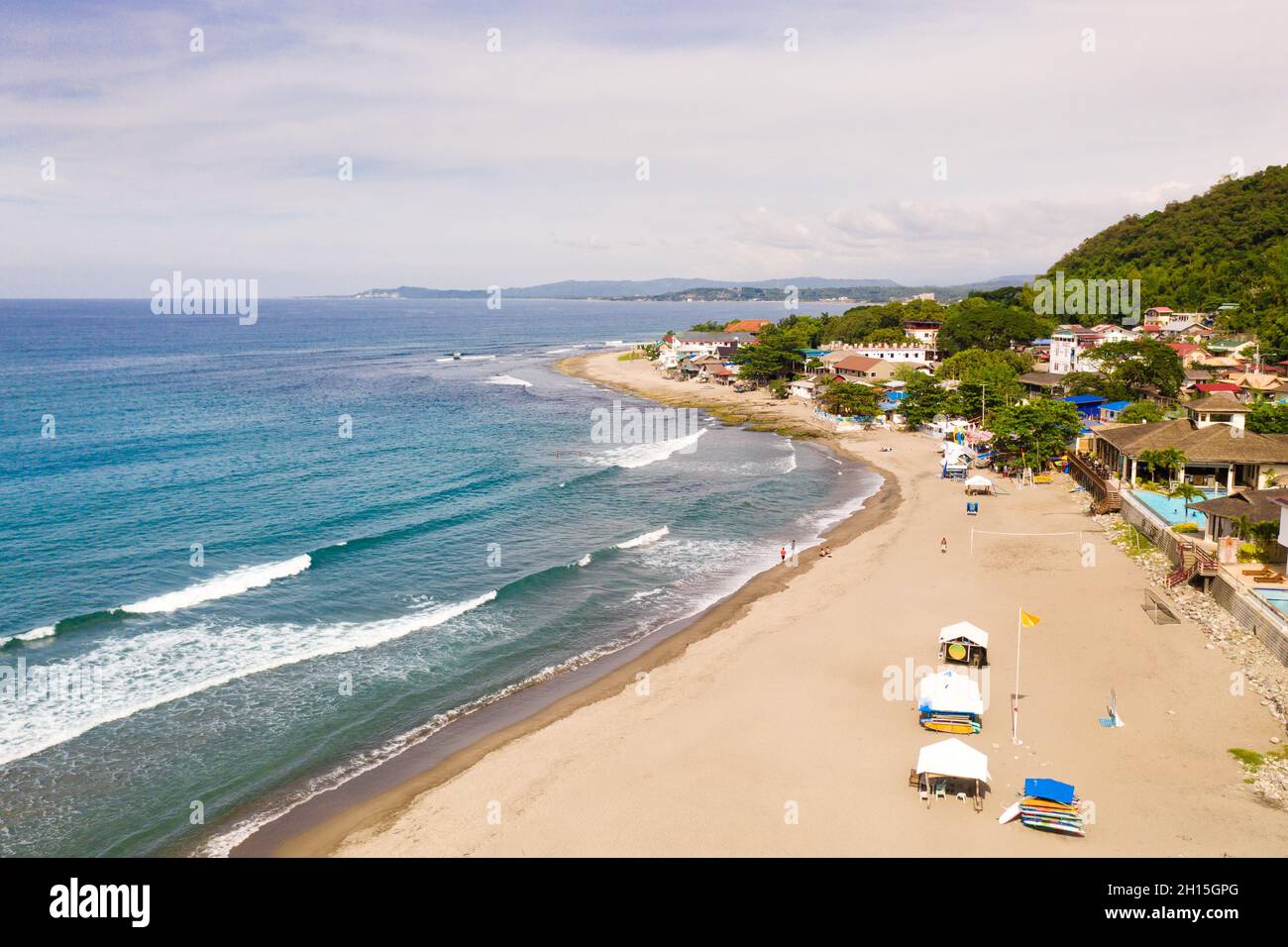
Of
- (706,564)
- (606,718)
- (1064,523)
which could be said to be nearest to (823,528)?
(706,564)

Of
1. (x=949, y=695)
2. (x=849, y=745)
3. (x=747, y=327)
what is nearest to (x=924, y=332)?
(x=747, y=327)

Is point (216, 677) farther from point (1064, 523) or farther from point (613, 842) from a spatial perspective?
point (1064, 523)

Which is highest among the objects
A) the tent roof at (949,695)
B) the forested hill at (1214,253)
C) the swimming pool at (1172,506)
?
the forested hill at (1214,253)

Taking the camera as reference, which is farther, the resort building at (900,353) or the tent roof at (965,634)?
the resort building at (900,353)

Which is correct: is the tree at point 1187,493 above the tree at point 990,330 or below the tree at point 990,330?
below

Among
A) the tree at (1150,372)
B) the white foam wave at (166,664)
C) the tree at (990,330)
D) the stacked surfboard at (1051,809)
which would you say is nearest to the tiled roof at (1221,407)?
the tree at (1150,372)

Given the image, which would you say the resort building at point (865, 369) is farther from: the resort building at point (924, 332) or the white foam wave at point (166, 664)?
the white foam wave at point (166, 664)

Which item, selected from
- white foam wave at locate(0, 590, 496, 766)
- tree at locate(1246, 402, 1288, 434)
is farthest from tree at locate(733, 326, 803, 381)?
white foam wave at locate(0, 590, 496, 766)

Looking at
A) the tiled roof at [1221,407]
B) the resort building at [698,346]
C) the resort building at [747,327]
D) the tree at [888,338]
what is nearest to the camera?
the tiled roof at [1221,407]
